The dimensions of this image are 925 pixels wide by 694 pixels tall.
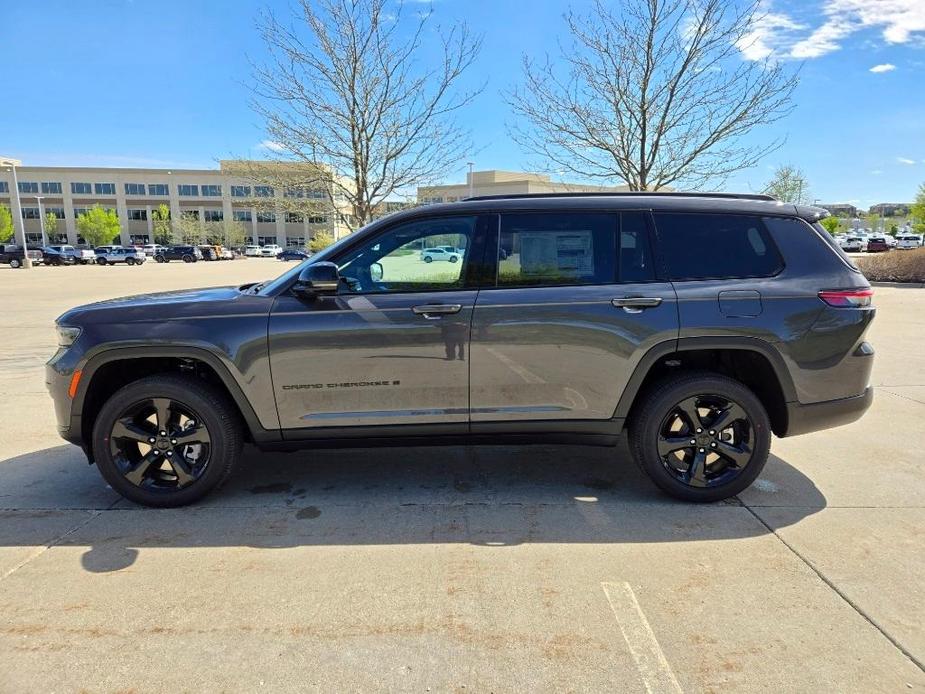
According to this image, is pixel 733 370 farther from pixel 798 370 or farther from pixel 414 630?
pixel 414 630

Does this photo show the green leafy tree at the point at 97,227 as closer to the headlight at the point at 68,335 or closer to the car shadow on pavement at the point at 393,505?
the car shadow on pavement at the point at 393,505

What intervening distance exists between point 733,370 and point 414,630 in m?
2.64

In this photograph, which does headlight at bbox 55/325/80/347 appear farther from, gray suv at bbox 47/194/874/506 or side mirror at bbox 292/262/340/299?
side mirror at bbox 292/262/340/299

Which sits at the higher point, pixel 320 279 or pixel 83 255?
pixel 83 255

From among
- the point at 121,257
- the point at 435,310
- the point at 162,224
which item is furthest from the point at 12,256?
the point at 162,224

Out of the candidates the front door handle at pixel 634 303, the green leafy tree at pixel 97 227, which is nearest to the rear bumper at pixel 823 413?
the front door handle at pixel 634 303

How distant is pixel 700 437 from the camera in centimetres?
360

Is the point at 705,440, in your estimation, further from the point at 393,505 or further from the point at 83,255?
the point at 83,255

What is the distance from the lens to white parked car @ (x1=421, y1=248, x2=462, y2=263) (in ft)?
11.6

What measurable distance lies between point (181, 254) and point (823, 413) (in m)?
63.0

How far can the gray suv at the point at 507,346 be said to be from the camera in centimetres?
344

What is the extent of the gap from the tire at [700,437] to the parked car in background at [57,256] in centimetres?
5815

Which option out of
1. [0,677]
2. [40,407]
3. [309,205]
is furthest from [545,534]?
[309,205]

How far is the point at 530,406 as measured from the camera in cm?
356
